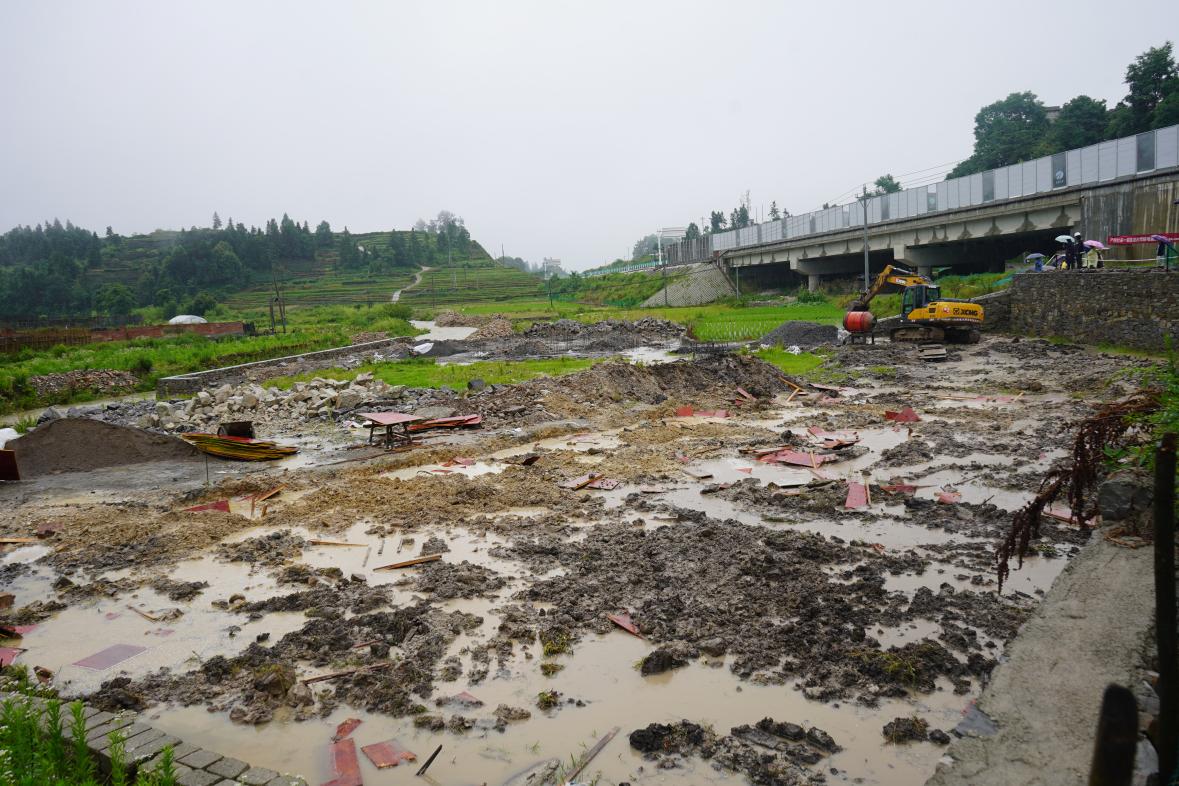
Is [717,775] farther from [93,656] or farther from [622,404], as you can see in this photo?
[622,404]

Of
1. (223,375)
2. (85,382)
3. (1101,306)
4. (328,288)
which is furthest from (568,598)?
(328,288)

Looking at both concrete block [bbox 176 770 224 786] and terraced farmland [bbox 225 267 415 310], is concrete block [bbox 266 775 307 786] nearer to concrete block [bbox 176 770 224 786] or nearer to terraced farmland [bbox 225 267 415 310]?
concrete block [bbox 176 770 224 786]

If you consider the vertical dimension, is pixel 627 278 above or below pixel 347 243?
below

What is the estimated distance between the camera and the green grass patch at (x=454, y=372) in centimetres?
2269

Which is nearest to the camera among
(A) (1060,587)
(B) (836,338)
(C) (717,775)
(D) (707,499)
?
(C) (717,775)

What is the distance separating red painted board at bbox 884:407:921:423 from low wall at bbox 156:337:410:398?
850 inches

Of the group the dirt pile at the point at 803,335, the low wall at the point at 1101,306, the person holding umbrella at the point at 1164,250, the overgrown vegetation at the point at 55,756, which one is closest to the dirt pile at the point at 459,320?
the dirt pile at the point at 803,335

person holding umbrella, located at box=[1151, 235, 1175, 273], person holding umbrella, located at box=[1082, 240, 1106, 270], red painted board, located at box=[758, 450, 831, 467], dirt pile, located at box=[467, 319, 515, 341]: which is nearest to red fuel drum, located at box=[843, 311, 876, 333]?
person holding umbrella, located at box=[1082, 240, 1106, 270]

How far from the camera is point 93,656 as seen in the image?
6371 mm

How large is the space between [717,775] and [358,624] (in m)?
3.56

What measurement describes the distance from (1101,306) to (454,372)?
20840mm

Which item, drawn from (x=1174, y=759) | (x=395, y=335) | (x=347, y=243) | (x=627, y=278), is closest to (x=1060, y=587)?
(x=1174, y=759)

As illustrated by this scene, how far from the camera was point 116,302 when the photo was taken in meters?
76.3

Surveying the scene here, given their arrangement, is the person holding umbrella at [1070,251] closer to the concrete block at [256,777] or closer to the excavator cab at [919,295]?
the excavator cab at [919,295]
